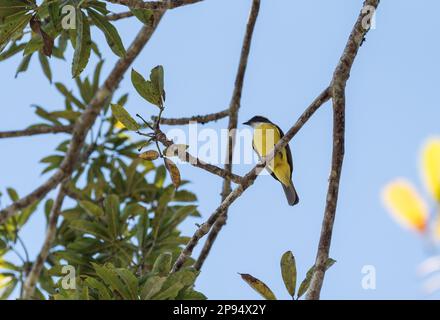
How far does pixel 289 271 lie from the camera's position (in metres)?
2.90

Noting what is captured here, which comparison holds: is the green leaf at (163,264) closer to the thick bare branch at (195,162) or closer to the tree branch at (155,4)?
the thick bare branch at (195,162)

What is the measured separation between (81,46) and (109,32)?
376mm

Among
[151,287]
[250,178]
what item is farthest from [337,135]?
[151,287]

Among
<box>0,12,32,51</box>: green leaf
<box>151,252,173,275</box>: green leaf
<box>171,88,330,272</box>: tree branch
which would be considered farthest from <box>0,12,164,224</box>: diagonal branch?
<box>171,88,330,272</box>: tree branch

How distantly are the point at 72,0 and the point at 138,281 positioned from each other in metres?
1.81

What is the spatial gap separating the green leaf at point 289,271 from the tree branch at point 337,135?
0.66 feet

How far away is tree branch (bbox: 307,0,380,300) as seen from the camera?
270cm

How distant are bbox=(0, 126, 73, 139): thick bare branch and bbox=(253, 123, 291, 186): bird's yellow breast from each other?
7.00 feet

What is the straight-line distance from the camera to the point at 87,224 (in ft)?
18.4

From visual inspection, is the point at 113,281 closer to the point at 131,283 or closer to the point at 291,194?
the point at 131,283

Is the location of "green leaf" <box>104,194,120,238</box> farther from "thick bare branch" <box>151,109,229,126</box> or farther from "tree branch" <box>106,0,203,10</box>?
"tree branch" <box>106,0,203,10</box>
